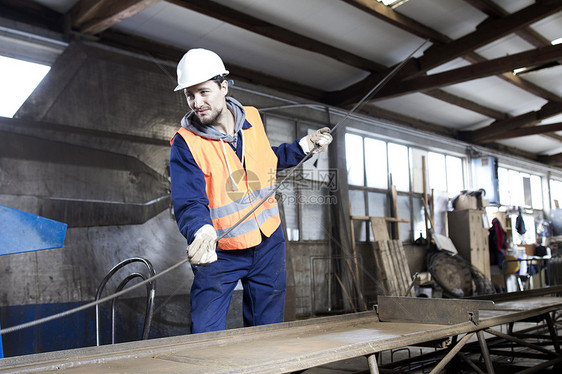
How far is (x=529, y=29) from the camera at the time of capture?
6.99 m

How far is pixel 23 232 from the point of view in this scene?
2467mm

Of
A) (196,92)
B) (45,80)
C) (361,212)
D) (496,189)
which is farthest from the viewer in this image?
(496,189)

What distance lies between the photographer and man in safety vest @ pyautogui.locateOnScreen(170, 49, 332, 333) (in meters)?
2.40

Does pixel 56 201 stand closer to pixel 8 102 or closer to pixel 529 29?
pixel 8 102

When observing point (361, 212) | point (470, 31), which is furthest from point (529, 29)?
point (361, 212)

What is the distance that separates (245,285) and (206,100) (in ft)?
3.20

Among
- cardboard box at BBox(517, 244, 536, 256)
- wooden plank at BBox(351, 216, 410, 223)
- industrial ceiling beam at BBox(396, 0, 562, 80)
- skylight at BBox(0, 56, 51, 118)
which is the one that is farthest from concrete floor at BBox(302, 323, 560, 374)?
cardboard box at BBox(517, 244, 536, 256)

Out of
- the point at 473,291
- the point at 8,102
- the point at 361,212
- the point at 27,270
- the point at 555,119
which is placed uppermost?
the point at 555,119

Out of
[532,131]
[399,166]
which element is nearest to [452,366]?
[399,166]

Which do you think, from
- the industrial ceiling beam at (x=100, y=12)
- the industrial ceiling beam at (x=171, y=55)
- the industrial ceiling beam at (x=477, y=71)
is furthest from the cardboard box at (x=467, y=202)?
the industrial ceiling beam at (x=100, y=12)

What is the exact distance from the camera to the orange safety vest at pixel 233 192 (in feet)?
8.11

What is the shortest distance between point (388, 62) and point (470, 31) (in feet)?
4.08

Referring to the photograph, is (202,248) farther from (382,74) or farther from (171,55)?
(382,74)

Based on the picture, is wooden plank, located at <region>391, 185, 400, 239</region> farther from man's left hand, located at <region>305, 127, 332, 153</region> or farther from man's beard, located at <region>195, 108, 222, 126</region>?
man's beard, located at <region>195, 108, 222, 126</region>
